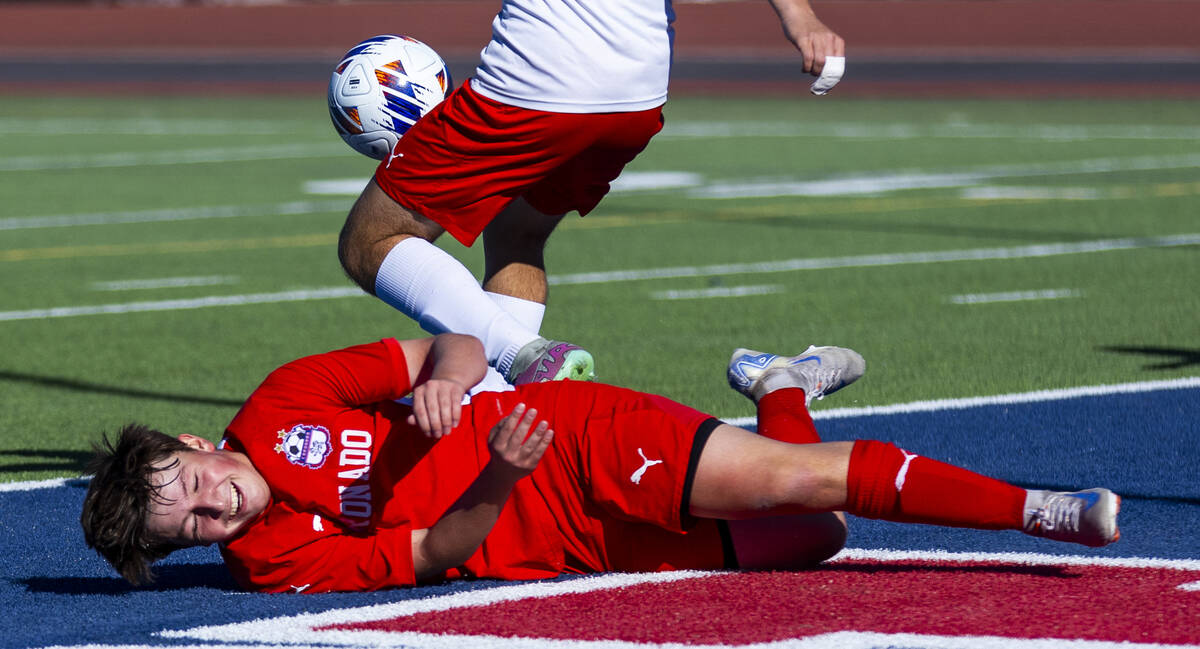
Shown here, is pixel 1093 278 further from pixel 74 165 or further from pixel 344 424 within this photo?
pixel 74 165

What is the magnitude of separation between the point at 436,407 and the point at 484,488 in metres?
0.22

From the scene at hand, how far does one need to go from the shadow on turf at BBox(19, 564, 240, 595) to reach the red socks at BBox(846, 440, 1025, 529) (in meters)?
1.60

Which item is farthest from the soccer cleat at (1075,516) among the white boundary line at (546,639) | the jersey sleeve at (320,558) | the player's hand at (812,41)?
the jersey sleeve at (320,558)

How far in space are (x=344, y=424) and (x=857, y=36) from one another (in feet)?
131

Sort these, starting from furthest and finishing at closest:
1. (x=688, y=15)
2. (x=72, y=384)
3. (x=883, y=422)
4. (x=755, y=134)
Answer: (x=688, y=15) < (x=755, y=134) < (x=72, y=384) < (x=883, y=422)

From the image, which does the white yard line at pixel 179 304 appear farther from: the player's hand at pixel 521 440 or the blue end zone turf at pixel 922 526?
the player's hand at pixel 521 440

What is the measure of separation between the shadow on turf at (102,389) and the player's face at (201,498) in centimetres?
331

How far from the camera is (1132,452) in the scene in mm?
6355

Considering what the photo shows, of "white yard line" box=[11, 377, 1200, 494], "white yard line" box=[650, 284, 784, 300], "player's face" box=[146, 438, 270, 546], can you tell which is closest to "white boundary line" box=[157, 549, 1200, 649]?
"player's face" box=[146, 438, 270, 546]

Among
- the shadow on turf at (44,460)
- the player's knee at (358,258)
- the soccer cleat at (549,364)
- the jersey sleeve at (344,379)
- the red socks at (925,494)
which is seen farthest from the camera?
the shadow on turf at (44,460)

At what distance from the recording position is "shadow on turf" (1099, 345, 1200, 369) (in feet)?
26.9

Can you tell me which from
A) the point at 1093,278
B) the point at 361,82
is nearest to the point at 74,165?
the point at 1093,278

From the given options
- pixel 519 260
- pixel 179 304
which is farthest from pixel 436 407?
pixel 179 304

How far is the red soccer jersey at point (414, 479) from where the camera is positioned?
463 centimetres
